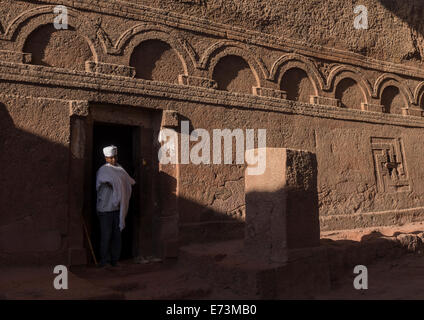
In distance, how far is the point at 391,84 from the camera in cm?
928

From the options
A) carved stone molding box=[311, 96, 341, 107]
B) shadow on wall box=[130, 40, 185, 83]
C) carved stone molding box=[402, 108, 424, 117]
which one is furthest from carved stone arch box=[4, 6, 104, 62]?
carved stone molding box=[402, 108, 424, 117]

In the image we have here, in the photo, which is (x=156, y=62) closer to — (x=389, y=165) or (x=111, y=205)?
(x=111, y=205)

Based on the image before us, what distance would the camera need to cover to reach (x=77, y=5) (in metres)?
5.93

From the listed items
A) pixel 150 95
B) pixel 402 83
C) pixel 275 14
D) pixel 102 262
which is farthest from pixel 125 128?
pixel 402 83

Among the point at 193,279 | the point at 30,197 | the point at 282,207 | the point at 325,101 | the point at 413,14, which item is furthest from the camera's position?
the point at 413,14

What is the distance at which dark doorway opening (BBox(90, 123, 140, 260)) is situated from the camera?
21.0 ft

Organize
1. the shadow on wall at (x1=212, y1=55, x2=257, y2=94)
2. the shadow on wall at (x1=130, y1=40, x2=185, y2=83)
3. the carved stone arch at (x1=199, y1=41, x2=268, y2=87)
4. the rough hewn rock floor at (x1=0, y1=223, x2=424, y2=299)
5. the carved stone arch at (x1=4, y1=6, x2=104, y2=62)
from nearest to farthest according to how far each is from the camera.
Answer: the rough hewn rock floor at (x1=0, y1=223, x2=424, y2=299)
the carved stone arch at (x1=4, y1=6, x2=104, y2=62)
the shadow on wall at (x1=130, y1=40, x2=185, y2=83)
the carved stone arch at (x1=199, y1=41, x2=268, y2=87)
the shadow on wall at (x1=212, y1=55, x2=257, y2=94)

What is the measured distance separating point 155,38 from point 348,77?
4.38m

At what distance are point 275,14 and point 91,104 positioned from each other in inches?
159

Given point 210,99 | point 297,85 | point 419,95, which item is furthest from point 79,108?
point 419,95

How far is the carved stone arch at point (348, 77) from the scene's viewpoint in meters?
8.36

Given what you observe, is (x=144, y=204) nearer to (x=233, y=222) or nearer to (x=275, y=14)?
(x=233, y=222)

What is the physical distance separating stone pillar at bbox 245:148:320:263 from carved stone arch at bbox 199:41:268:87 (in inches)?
105

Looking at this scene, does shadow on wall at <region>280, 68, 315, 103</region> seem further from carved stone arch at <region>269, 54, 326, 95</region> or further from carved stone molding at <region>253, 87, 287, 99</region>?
Result: carved stone molding at <region>253, 87, 287, 99</region>
